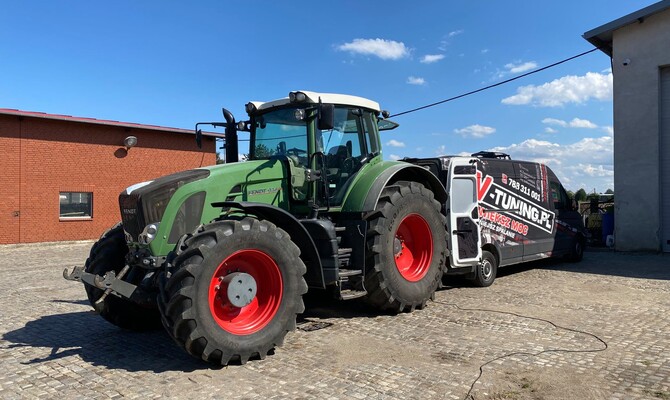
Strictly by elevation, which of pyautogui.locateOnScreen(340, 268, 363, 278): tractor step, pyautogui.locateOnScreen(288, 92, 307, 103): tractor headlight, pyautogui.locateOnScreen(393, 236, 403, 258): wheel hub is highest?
pyautogui.locateOnScreen(288, 92, 307, 103): tractor headlight

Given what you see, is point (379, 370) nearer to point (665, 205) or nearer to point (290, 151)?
point (290, 151)

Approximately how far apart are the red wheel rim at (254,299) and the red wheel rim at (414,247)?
247cm

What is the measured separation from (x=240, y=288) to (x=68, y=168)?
56.3 ft

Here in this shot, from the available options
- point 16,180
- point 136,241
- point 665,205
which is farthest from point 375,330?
point 16,180

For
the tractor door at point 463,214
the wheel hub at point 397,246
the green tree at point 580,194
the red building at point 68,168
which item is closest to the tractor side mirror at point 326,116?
the wheel hub at point 397,246

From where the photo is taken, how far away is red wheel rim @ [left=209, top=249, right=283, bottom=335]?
4793mm

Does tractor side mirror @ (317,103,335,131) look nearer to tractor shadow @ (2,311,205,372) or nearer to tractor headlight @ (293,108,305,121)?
tractor headlight @ (293,108,305,121)

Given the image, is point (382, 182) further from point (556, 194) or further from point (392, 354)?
point (556, 194)

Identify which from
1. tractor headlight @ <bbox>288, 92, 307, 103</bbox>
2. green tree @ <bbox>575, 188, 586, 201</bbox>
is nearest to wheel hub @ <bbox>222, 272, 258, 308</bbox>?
tractor headlight @ <bbox>288, 92, 307, 103</bbox>

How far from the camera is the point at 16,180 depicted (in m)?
18.1

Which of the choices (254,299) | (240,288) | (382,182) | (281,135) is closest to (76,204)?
(281,135)

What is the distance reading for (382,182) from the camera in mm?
6613

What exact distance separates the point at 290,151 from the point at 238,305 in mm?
2394

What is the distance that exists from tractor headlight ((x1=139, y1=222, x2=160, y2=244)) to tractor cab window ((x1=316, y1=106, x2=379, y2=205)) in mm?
2170
